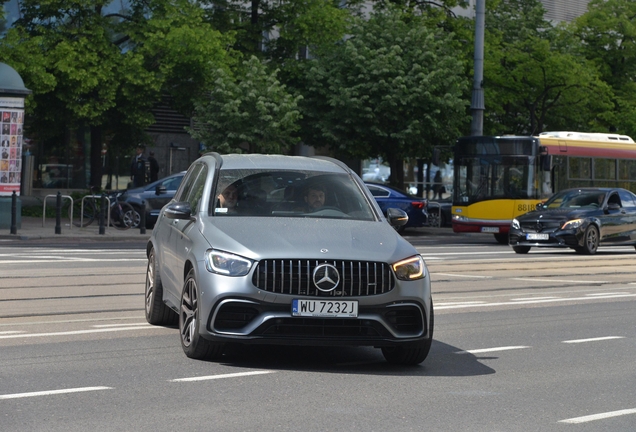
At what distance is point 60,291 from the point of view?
13.6 meters

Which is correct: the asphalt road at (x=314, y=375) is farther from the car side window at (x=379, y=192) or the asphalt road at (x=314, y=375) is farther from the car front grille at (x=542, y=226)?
the car side window at (x=379, y=192)

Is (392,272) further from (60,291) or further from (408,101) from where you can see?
(408,101)

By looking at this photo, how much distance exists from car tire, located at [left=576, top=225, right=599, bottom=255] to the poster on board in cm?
1263

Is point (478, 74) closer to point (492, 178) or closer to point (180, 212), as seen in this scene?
point (492, 178)

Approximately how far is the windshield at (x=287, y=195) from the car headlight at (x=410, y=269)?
887mm

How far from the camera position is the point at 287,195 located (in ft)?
30.7

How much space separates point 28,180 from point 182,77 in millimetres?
7466

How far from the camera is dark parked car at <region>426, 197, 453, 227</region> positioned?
38.6m

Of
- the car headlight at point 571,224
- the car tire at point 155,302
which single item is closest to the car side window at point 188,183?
the car tire at point 155,302

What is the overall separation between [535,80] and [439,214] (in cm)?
577

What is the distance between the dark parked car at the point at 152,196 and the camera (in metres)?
30.2

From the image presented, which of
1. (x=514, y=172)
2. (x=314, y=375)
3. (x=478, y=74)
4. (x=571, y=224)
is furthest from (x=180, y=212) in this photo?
(x=478, y=74)

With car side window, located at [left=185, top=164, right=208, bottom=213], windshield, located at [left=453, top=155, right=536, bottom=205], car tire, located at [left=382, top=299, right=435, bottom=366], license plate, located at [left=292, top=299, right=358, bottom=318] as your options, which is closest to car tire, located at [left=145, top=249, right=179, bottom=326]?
car side window, located at [left=185, top=164, right=208, bottom=213]

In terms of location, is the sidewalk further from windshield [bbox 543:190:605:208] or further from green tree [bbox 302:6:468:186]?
windshield [bbox 543:190:605:208]
